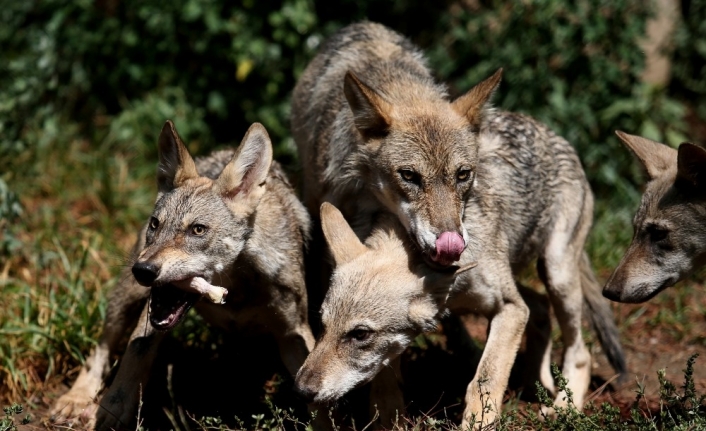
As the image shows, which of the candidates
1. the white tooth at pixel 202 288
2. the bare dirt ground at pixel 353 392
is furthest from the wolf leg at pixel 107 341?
the white tooth at pixel 202 288

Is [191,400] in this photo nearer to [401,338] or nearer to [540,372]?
[401,338]

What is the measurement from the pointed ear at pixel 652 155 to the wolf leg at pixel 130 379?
342cm

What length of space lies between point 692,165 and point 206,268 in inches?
119

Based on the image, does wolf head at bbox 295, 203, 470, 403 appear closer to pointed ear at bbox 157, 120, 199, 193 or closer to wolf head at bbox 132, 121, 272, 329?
wolf head at bbox 132, 121, 272, 329

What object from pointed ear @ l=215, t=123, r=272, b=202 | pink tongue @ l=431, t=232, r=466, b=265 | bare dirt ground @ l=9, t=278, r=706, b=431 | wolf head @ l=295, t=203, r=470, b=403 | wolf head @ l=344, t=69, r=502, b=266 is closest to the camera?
wolf head @ l=295, t=203, r=470, b=403

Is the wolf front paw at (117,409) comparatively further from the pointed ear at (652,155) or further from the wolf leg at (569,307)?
the pointed ear at (652,155)

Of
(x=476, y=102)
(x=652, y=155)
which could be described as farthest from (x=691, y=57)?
(x=476, y=102)

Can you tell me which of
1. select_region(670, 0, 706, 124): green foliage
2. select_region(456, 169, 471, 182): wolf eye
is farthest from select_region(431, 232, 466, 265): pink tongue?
select_region(670, 0, 706, 124): green foliage

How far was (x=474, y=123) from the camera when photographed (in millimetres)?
6195

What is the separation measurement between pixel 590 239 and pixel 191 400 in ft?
13.9

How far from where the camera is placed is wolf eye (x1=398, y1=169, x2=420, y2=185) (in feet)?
18.9

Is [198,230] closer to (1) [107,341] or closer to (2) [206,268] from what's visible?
(2) [206,268]

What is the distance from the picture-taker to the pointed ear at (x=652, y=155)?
6129mm

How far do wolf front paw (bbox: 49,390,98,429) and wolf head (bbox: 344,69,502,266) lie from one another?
2.40 metres
